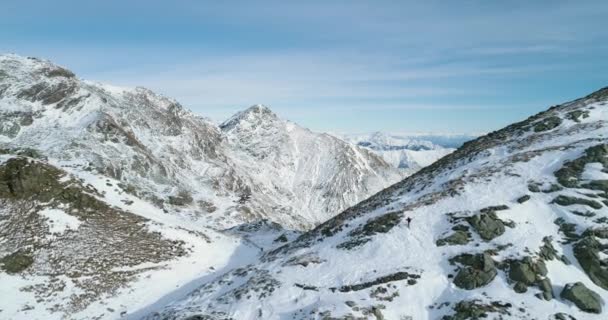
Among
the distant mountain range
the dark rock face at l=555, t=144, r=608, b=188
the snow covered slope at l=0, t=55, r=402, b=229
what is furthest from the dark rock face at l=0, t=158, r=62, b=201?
the dark rock face at l=555, t=144, r=608, b=188

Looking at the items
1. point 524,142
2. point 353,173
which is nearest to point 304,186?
point 353,173

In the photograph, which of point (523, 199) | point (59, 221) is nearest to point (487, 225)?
point (523, 199)

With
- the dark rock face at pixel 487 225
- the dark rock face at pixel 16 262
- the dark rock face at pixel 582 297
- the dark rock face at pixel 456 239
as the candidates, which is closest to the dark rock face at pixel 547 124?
the dark rock face at pixel 487 225

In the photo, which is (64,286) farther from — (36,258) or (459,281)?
(459,281)

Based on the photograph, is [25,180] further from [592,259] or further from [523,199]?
[592,259]

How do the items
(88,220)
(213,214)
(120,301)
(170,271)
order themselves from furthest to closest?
(213,214)
(88,220)
(170,271)
(120,301)

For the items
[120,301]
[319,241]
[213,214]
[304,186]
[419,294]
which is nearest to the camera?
[419,294]

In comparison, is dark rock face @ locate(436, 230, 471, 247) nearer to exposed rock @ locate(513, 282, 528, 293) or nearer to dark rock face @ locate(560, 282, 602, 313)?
exposed rock @ locate(513, 282, 528, 293)
